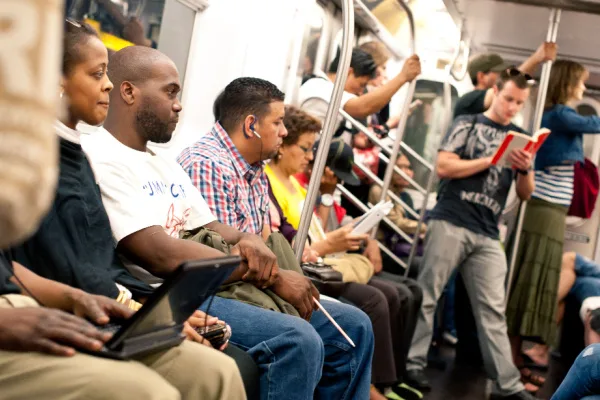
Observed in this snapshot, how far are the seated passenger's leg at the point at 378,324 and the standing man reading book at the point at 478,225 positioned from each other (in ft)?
3.83

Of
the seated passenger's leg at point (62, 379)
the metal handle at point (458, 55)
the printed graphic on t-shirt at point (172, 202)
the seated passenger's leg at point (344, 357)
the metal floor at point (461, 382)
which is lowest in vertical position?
the metal floor at point (461, 382)

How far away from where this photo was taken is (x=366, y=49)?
18.4 ft

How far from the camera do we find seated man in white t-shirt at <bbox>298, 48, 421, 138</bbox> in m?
4.52

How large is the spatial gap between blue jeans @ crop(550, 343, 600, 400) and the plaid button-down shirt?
121cm

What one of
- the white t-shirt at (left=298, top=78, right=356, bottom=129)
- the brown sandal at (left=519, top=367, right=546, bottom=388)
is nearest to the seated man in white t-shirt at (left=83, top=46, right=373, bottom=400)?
the white t-shirt at (left=298, top=78, right=356, bottom=129)

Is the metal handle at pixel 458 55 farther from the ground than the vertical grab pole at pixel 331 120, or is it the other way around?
the metal handle at pixel 458 55

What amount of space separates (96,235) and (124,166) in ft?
1.12

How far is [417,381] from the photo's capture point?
4.87m

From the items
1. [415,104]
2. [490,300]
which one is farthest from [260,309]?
[415,104]

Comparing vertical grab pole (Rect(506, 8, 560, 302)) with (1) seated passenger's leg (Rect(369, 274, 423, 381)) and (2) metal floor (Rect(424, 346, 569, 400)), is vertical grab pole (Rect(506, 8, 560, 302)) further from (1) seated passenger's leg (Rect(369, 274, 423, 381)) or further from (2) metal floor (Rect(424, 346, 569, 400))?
(1) seated passenger's leg (Rect(369, 274, 423, 381))

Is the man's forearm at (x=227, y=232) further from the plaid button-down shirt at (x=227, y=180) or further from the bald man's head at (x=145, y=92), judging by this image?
the bald man's head at (x=145, y=92)

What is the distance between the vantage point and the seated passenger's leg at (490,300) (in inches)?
200

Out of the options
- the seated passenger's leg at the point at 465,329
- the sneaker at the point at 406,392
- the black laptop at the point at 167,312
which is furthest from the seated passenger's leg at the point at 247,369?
the seated passenger's leg at the point at 465,329

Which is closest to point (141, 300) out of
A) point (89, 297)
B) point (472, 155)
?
point (89, 297)
